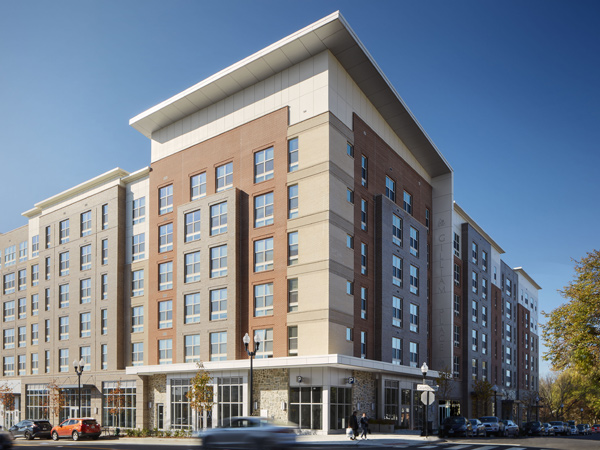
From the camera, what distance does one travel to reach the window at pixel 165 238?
51.6 m

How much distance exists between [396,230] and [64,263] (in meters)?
33.9

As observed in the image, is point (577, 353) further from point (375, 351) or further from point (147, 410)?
point (147, 410)

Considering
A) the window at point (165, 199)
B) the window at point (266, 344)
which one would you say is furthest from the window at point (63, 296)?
→ the window at point (266, 344)

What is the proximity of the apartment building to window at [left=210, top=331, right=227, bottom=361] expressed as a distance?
0.44 ft

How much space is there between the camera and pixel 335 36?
4312 cm

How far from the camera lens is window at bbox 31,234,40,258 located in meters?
66.8

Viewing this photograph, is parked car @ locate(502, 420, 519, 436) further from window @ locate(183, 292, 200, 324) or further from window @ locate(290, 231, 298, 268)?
window @ locate(183, 292, 200, 324)

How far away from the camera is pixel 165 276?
51375 millimetres

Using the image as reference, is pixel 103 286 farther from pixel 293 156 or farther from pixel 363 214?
pixel 363 214

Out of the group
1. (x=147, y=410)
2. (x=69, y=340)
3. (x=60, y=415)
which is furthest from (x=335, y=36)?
(x=60, y=415)

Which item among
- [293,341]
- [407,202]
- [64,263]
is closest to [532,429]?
[407,202]

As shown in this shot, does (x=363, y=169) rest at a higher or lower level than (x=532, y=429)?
higher

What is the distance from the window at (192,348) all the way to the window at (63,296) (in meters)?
19.6

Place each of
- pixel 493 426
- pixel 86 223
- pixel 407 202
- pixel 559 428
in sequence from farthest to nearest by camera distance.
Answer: pixel 559 428 < pixel 86 223 < pixel 407 202 < pixel 493 426
